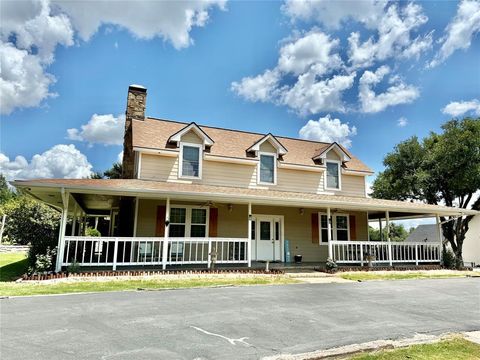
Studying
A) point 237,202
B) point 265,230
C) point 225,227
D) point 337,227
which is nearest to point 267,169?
point 265,230

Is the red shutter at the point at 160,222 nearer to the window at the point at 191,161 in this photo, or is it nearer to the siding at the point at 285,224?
the siding at the point at 285,224

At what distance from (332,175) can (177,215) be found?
8999mm

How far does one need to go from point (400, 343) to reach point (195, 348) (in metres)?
2.95

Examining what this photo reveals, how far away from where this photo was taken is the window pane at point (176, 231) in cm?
1418

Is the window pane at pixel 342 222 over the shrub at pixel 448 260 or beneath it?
over

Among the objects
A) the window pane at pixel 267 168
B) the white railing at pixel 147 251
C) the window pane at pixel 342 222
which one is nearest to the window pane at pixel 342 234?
the window pane at pixel 342 222

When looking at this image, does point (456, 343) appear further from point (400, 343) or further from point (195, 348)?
point (195, 348)

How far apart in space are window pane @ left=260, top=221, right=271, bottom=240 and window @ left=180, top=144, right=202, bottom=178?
3.83 metres

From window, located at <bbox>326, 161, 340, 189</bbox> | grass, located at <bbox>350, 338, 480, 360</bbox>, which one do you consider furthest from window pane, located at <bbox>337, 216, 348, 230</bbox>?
grass, located at <bbox>350, 338, 480, 360</bbox>

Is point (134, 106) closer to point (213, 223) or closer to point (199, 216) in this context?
point (199, 216)

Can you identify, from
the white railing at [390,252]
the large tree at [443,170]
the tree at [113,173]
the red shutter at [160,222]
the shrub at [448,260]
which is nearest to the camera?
the red shutter at [160,222]

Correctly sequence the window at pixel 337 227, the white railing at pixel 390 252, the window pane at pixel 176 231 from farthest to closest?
the window at pixel 337 227
the white railing at pixel 390 252
the window pane at pixel 176 231

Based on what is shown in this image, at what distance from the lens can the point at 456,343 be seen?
16.0 feet

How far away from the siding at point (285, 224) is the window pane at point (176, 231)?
2.45ft
